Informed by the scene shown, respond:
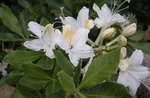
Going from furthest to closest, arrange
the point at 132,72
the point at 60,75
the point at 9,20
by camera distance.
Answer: the point at 9,20 < the point at 132,72 < the point at 60,75

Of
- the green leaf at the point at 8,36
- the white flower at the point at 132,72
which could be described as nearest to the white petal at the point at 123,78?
the white flower at the point at 132,72

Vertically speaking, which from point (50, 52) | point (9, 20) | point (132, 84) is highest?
point (9, 20)

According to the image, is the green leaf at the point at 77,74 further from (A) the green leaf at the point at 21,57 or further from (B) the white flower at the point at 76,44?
(A) the green leaf at the point at 21,57

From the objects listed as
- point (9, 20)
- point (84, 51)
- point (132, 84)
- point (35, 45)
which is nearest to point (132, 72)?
point (132, 84)

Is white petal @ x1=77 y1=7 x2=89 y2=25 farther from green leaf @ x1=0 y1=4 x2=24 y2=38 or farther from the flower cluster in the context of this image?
green leaf @ x1=0 y1=4 x2=24 y2=38

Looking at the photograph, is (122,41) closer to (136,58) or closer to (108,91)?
(136,58)

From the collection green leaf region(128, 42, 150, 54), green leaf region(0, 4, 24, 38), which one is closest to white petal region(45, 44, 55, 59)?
green leaf region(0, 4, 24, 38)

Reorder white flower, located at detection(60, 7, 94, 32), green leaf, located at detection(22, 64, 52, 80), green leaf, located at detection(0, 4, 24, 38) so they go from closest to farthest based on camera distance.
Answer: green leaf, located at detection(22, 64, 52, 80), white flower, located at detection(60, 7, 94, 32), green leaf, located at detection(0, 4, 24, 38)
